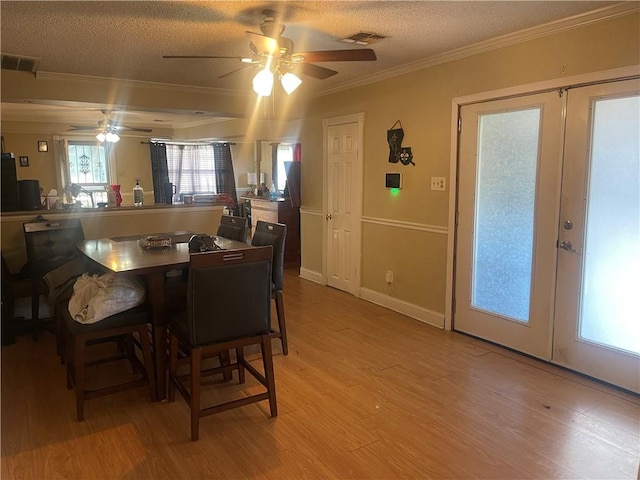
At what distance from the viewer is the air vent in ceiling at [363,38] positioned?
10.6 ft

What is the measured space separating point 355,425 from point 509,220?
6.44 ft

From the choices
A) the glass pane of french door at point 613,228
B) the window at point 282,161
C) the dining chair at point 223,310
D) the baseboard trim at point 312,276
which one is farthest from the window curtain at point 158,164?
the glass pane of french door at point 613,228

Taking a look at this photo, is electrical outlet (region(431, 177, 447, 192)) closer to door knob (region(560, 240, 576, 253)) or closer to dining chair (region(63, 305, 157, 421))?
door knob (region(560, 240, 576, 253))

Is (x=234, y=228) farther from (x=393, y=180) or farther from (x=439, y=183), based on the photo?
(x=439, y=183)

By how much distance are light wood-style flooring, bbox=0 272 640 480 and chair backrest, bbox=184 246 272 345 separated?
0.55 m

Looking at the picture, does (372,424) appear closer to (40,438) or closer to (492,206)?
(40,438)

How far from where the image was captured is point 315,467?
215 cm

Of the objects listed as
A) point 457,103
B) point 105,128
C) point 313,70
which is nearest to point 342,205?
point 457,103

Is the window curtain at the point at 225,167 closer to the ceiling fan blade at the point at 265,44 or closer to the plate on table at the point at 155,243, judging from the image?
the plate on table at the point at 155,243

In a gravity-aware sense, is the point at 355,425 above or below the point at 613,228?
below

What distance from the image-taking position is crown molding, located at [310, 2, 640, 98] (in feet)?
8.96

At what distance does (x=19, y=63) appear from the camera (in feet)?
13.0

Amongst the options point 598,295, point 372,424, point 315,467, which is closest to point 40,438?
point 315,467

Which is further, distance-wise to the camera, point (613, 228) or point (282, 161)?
point (282, 161)
